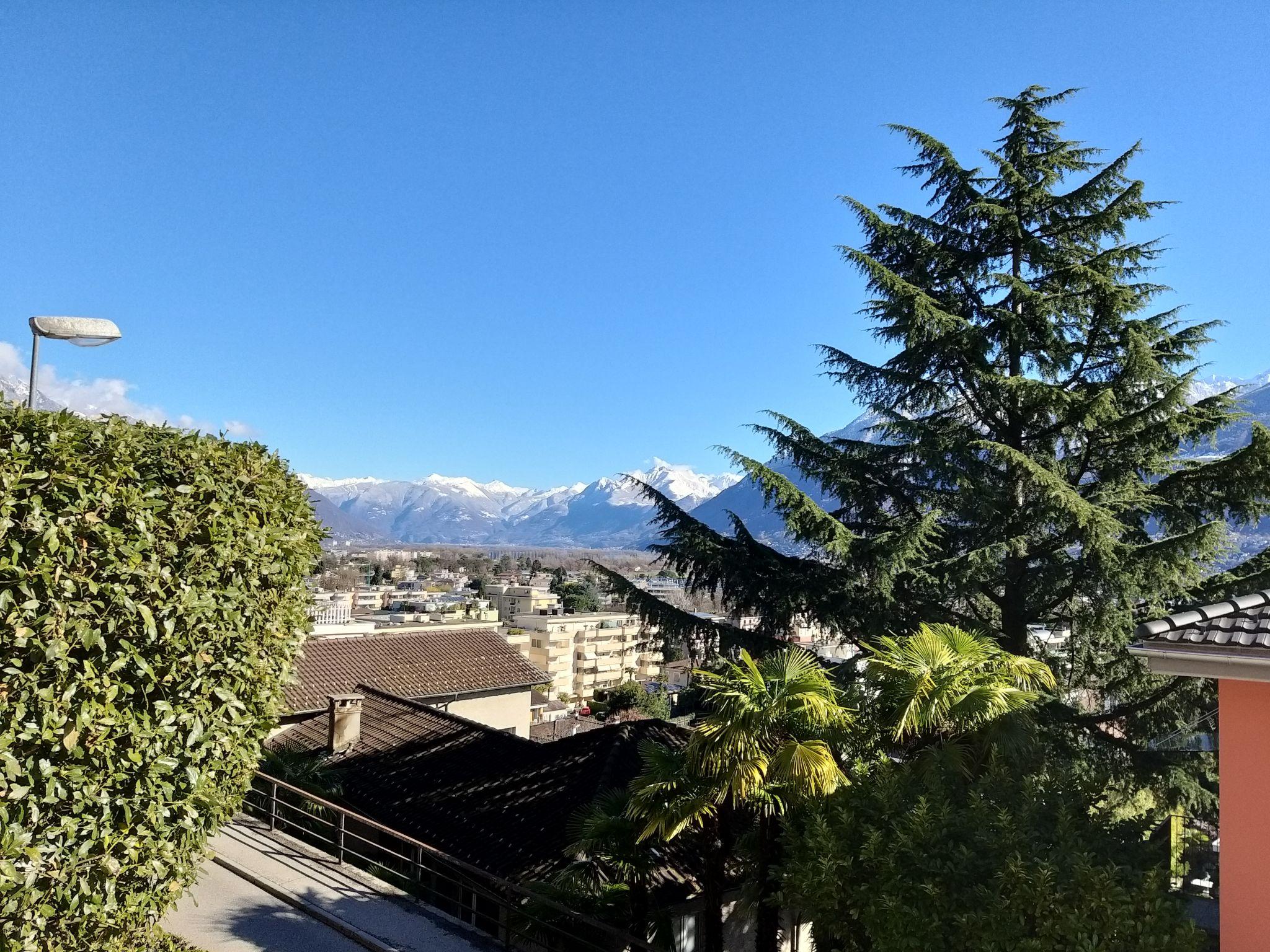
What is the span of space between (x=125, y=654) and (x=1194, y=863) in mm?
8196

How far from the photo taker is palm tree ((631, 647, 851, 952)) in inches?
259

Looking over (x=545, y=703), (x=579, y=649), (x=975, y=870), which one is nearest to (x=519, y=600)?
(x=579, y=649)

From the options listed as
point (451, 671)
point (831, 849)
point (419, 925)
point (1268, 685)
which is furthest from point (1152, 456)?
point (451, 671)

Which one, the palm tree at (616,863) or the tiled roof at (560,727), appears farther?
the tiled roof at (560,727)

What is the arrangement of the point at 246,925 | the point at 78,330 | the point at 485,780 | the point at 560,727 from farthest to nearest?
1. the point at 560,727
2. the point at 485,780
3. the point at 246,925
4. the point at 78,330

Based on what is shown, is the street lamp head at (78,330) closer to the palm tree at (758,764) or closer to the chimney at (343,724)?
the palm tree at (758,764)

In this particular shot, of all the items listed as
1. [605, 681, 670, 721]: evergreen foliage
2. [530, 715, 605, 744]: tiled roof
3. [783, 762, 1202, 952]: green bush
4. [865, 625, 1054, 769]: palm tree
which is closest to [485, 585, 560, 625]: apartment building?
[605, 681, 670, 721]: evergreen foliage

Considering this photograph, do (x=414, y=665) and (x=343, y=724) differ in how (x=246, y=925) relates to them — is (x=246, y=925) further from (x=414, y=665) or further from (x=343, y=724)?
(x=414, y=665)

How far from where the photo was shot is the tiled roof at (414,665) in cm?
2127

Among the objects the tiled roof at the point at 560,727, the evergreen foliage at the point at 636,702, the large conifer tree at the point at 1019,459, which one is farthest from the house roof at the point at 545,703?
the large conifer tree at the point at 1019,459

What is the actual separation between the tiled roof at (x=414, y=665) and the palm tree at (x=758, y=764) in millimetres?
14760

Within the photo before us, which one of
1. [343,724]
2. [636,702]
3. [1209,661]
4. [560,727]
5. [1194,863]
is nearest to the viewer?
[1209,661]

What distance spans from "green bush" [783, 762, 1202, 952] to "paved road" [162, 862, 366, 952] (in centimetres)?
423

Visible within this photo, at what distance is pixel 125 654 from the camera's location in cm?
388
